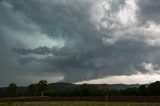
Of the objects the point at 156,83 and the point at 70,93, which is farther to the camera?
the point at 70,93

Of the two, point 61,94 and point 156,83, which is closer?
point 156,83

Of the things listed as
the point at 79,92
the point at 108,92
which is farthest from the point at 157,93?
the point at 79,92

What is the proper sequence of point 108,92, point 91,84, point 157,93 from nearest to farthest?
1. point 157,93
2. point 108,92
3. point 91,84

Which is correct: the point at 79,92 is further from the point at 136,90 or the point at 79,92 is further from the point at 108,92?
the point at 136,90

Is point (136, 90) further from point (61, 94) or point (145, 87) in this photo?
point (61, 94)

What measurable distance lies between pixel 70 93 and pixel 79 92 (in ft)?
14.3

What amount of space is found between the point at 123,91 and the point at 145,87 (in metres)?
9.07

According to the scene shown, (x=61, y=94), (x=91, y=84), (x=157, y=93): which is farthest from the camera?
(x=91, y=84)

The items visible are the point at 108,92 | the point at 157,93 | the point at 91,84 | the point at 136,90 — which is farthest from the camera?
the point at 91,84

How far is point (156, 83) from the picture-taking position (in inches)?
4946

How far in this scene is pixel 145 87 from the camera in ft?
415

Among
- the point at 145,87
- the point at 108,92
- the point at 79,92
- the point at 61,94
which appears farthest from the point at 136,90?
the point at 61,94

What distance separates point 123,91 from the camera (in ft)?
429

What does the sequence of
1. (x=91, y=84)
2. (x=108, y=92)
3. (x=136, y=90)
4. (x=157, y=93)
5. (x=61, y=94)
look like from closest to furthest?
(x=157, y=93) → (x=136, y=90) → (x=108, y=92) → (x=61, y=94) → (x=91, y=84)
